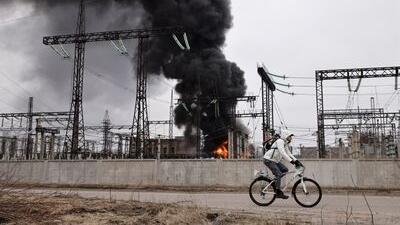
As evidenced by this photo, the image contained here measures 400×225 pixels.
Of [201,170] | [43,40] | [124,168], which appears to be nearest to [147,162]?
[124,168]

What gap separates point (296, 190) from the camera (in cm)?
1007

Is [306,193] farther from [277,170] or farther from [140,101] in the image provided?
[140,101]

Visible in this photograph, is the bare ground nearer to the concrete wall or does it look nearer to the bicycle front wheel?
the bicycle front wheel

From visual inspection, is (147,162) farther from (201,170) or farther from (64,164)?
(64,164)

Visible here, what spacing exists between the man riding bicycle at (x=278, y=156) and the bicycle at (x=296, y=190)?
12 centimetres

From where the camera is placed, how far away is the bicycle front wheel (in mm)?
10023

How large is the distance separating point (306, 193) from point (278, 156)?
3.23 feet

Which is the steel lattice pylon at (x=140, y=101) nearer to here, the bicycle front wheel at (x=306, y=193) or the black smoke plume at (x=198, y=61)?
the black smoke plume at (x=198, y=61)

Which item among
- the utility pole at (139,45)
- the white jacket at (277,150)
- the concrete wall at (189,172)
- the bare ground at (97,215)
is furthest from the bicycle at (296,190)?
the utility pole at (139,45)

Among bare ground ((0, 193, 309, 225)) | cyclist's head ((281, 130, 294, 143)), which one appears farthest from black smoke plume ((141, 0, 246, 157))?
bare ground ((0, 193, 309, 225))

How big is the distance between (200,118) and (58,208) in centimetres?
3917

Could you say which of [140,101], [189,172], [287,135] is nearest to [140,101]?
[140,101]

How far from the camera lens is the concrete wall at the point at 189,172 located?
81.1 ft

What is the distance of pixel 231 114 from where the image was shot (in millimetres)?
48219
